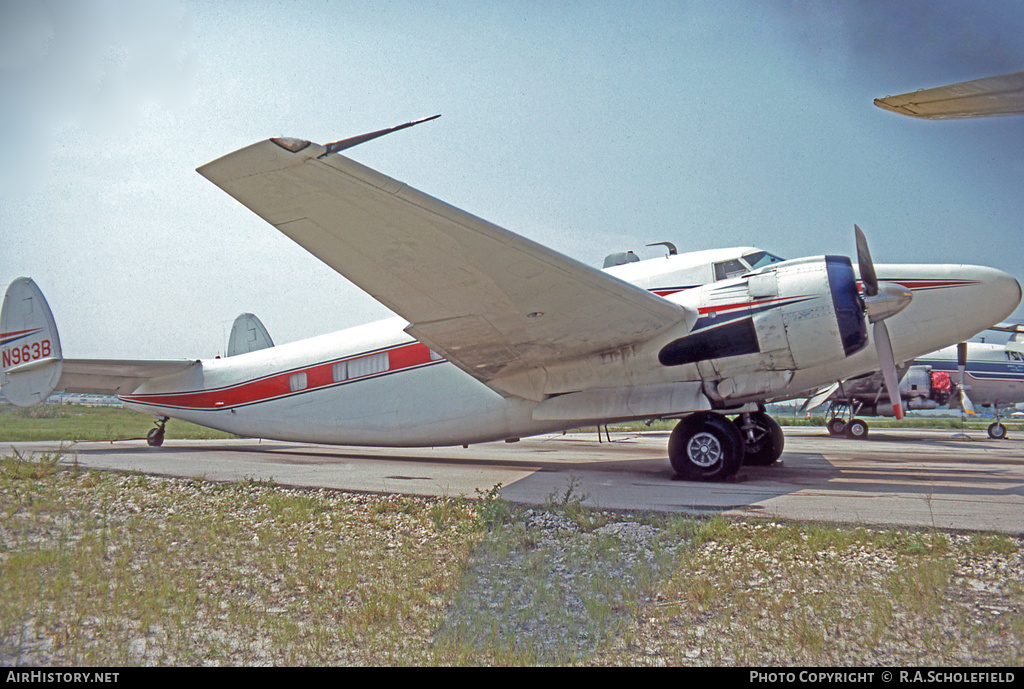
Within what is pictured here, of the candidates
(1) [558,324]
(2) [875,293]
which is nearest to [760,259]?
(2) [875,293]

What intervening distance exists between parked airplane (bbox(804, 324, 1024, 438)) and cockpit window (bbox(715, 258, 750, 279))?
16.3m

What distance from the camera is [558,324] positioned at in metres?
7.41

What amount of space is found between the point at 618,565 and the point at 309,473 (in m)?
6.29

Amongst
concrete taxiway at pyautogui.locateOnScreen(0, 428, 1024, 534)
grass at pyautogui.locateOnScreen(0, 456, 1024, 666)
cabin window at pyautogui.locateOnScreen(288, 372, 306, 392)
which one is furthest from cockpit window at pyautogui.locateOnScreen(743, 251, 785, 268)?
cabin window at pyautogui.locateOnScreen(288, 372, 306, 392)

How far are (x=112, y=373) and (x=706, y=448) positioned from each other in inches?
554

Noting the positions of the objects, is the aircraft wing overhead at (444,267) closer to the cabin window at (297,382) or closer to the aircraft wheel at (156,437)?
the cabin window at (297,382)

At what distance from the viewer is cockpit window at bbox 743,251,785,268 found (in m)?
8.18

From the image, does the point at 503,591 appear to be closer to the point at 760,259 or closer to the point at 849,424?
the point at 760,259

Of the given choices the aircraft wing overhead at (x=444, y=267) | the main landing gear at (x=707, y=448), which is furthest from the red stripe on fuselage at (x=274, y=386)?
the main landing gear at (x=707, y=448)

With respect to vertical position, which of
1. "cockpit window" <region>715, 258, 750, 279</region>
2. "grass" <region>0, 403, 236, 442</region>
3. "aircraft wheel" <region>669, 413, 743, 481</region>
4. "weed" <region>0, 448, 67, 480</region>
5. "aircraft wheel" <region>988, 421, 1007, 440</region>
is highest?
"cockpit window" <region>715, 258, 750, 279</region>

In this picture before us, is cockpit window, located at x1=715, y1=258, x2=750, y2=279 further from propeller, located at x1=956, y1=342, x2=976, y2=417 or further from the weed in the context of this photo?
propeller, located at x1=956, y1=342, x2=976, y2=417

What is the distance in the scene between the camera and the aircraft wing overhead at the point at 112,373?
13.6 metres

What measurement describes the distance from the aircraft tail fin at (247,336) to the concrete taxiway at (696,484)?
406cm

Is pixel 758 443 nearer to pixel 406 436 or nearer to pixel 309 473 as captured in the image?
pixel 406 436
